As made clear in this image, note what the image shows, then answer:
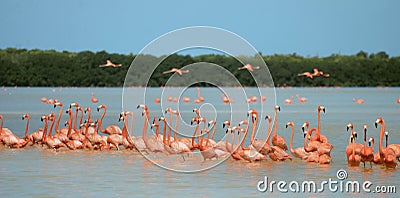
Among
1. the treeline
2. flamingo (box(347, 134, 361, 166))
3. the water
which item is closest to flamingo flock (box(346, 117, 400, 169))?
flamingo (box(347, 134, 361, 166))

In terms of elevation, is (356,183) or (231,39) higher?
(231,39)

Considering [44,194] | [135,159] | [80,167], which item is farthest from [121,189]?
[135,159]

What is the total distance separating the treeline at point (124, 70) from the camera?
62938 mm

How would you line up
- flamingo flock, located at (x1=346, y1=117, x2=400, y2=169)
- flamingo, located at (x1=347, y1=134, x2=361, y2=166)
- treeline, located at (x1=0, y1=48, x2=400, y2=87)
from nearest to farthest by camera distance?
flamingo flock, located at (x1=346, y1=117, x2=400, y2=169)
flamingo, located at (x1=347, y1=134, x2=361, y2=166)
treeline, located at (x1=0, y1=48, x2=400, y2=87)

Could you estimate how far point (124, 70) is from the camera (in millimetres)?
63875

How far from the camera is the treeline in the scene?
62.9m

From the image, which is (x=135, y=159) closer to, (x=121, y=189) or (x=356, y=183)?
(x=121, y=189)

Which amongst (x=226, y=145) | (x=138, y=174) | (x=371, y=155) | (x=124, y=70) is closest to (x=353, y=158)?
(x=371, y=155)

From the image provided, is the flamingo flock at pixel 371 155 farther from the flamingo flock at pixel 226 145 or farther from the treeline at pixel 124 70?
the treeline at pixel 124 70

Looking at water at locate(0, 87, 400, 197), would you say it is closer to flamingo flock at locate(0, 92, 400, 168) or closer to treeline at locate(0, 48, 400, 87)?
flamingo flock at locate(0, 92, 400, 168)

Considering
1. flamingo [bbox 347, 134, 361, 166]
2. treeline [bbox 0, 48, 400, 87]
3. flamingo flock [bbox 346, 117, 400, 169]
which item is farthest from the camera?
treeline [bbox 0, 48, 400, 87]

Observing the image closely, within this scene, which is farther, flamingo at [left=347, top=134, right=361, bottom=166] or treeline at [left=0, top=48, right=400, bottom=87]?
treeline at [left=0, top=48, right=400, bottom=87]

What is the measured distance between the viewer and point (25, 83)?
6444 cm

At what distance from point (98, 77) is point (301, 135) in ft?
158
